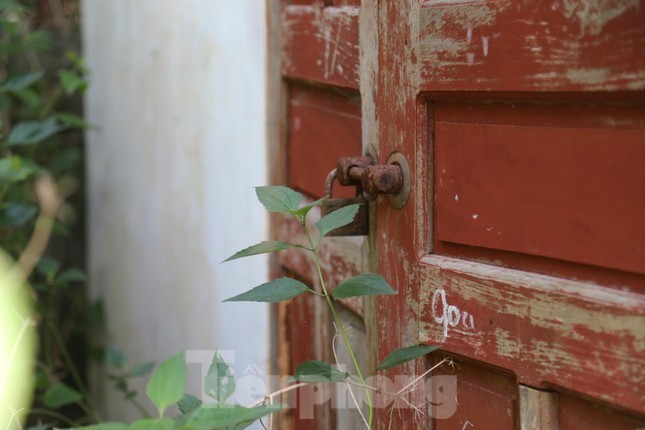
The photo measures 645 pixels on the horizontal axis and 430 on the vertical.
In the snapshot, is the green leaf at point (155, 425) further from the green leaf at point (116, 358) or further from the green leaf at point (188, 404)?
the green leaf at point (116, 358)

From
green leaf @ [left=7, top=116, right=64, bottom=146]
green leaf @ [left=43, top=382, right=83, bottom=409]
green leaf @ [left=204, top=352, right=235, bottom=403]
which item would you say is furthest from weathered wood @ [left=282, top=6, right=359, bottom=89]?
green leaf @ [left=43, top=382, right=83, bottom=409]

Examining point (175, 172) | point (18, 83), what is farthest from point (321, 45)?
point (18, 83)

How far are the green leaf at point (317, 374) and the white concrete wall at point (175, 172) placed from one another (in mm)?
964

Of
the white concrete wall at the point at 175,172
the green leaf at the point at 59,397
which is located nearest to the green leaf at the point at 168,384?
the white concrete wall at the point at 175,172

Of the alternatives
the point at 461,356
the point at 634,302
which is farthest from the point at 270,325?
the point at 634,302

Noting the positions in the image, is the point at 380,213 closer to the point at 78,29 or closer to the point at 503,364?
the point at 503,364

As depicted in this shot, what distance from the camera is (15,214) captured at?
9.59 ft

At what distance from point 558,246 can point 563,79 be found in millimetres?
214

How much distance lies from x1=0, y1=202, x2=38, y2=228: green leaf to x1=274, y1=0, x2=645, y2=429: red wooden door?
5.40 ft

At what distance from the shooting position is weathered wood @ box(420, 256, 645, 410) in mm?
1048

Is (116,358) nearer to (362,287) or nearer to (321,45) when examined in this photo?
(321,45)

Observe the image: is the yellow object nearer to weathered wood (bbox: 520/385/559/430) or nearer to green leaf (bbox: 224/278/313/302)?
green leaf (bbox: 224/278/313/302)

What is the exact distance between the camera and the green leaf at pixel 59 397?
9.16ft

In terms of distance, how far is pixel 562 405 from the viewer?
46.3 inches
